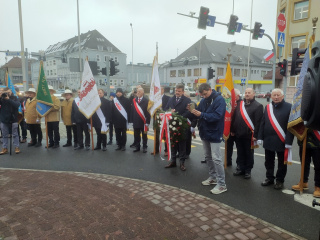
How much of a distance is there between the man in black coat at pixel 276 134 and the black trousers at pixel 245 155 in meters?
0.49

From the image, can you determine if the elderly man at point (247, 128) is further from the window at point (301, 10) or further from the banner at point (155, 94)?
the window at point (301, 10)

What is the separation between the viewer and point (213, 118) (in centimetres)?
454

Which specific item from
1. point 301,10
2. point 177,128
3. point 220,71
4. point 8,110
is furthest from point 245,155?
point 220,71

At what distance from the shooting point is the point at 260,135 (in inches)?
194

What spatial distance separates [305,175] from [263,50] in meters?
77.3

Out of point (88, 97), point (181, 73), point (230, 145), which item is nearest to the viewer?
point (230, 145)

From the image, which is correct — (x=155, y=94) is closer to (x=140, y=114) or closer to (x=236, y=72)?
(x=140, y=114)

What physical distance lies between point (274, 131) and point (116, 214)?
3.20 meters

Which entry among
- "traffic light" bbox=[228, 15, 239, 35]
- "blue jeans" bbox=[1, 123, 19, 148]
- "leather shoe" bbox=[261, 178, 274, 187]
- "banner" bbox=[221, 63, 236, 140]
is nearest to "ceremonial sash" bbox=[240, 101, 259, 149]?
"banner" bbox=[221, 63, 236, 140]

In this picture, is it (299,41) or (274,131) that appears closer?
(274,131)

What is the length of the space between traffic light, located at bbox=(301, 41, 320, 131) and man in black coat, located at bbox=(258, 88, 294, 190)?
3133 mm

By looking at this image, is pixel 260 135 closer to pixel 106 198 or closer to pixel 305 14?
pixel 106 198

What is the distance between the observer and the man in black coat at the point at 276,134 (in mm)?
4617

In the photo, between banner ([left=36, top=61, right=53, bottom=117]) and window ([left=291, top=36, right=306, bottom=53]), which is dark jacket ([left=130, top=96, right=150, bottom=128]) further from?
window ([left=291, top=36, right=306, bottom=53])
